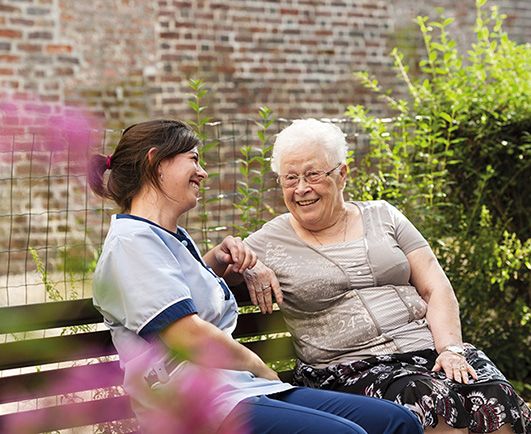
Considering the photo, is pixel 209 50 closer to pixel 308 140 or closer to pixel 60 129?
pixel 308 140

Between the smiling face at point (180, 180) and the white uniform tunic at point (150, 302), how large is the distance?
0.30 feet

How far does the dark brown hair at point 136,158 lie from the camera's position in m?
2.51

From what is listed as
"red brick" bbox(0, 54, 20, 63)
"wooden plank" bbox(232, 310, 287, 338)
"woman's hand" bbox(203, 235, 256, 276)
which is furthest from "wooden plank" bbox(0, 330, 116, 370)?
"red brick" bbox(0, 54, 20, 63)

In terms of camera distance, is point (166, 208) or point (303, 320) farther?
point (303, 320)

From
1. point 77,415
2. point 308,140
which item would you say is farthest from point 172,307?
point 308,140

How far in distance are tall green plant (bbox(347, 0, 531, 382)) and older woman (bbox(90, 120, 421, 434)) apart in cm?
233

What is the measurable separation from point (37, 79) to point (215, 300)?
5.30 m

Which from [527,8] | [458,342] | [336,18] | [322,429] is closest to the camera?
[322,429]

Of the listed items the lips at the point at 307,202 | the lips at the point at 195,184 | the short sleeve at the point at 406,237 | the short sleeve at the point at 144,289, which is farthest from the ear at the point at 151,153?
the short sleeve at the point at 406,237

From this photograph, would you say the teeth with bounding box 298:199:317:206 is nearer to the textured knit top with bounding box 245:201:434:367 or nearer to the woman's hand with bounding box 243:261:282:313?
the textured knit top with bounding box 245:201:434:367

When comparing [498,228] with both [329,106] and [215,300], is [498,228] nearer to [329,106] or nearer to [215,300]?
[215,300]

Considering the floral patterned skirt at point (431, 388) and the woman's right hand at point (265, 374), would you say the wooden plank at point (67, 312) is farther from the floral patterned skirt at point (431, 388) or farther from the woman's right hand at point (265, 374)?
the floral patterned skirt at point (431, 388)

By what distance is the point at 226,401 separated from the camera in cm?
237

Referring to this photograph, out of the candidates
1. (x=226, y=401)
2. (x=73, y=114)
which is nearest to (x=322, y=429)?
(x=226, y=401)
